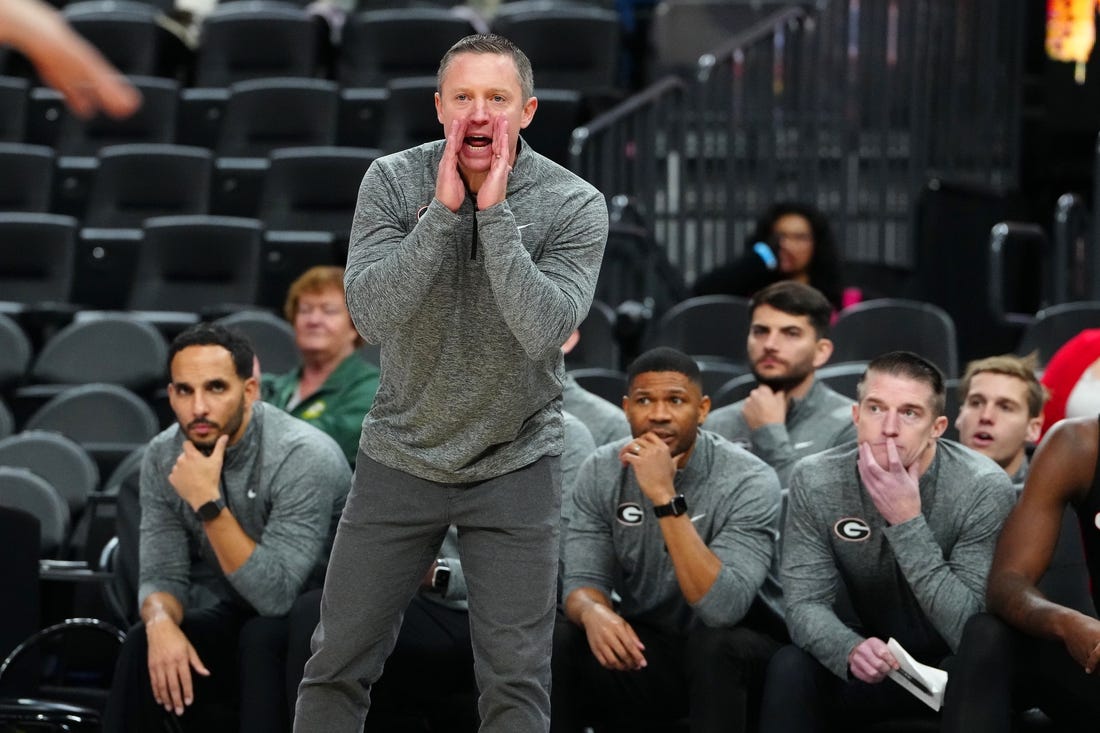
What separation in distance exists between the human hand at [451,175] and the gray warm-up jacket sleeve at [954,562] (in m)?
1.41

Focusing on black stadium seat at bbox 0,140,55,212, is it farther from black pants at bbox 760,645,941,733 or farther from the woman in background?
black pants at bbox 760,645,941,733

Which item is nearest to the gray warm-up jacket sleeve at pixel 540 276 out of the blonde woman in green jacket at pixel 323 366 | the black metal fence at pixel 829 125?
the blonde woman in green jacket at pixel 323 366

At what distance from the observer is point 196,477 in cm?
399

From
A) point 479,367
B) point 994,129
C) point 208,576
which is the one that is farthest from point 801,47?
point 479,367

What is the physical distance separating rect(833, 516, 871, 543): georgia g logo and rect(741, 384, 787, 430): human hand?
2.55 feet

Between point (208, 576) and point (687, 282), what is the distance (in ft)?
13.7

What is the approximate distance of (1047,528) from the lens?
3477mm

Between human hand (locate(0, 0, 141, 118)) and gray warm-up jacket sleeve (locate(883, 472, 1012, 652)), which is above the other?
human hand (locate(0, 0, 141, 118))

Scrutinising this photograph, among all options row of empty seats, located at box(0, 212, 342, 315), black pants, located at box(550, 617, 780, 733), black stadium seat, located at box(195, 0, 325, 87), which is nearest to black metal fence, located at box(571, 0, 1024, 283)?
row of empty seats, located at box(0, 212, 342, 315)

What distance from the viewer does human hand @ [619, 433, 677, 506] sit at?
377 cm

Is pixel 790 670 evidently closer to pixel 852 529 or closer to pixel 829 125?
pixel 852 529

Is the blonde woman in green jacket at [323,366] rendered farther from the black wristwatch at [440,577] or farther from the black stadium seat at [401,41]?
the black stadium seat at [401,41]

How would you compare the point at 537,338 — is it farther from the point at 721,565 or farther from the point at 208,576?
the point at 208,576

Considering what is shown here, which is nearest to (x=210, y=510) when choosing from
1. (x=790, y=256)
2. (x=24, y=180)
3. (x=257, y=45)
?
(x=790, y=256)
